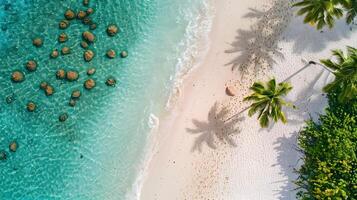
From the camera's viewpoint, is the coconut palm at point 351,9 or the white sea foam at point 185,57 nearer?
the coconut palm at point 351,9

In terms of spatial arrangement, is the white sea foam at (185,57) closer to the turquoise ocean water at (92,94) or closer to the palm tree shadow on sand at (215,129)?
the turquoise ocean water at (92,94)

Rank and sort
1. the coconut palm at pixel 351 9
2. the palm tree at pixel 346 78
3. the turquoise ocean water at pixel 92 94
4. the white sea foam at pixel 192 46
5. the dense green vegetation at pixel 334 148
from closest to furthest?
the palm tree at pixel 346 78
the coconut palm at pixel 351 9
the dense green vegetation at pixel 334 148
the turquoise ocean water at pixel 92 94
the white sea foam at pixel 192 46

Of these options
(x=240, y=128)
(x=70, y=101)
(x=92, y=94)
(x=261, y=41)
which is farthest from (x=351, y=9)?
(x=70, y=101)

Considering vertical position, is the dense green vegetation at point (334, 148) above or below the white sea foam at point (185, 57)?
above

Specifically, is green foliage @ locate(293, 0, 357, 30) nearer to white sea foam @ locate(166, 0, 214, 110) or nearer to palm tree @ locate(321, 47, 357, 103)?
palm tree @ locate(321, 47, 357, 103)

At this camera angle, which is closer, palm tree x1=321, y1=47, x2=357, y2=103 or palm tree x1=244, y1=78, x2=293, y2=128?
palm tree x1=321, y1=47, x2=357, y2=103

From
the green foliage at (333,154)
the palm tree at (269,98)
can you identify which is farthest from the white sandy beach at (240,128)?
the palm tree at (269,98)

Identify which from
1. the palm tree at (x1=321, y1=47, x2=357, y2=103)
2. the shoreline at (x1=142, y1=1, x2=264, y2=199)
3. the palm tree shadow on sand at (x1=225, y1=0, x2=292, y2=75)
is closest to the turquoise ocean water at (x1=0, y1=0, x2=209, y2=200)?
the shoreline at (x1=142, y1=1, x2=264, y2=199)
